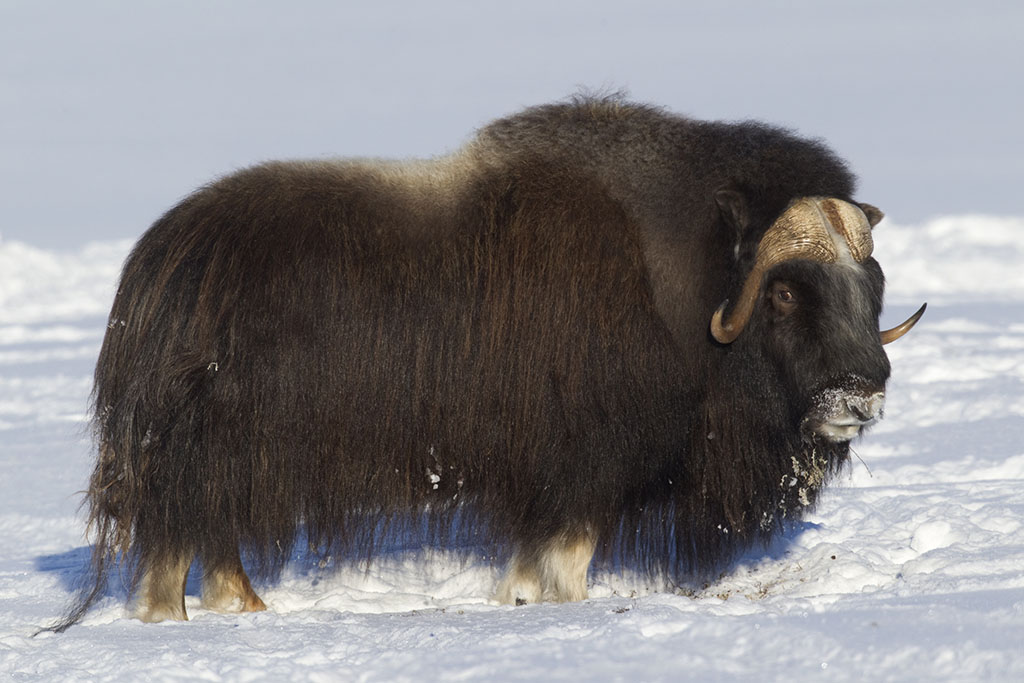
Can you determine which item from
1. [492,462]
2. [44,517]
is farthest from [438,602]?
[44,517]

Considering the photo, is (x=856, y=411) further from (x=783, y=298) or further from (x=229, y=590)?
(x=229, y=590)

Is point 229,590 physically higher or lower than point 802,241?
lower

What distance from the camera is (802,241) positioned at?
11.2 feet

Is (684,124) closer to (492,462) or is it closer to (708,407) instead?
(708,407)

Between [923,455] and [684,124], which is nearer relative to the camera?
[684,124]

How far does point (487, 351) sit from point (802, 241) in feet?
3.05

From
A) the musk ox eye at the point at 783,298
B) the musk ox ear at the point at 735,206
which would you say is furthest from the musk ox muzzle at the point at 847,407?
the musk ox ear at the point at 735,206

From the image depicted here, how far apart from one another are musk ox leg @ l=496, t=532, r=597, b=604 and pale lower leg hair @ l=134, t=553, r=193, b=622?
3.21ft

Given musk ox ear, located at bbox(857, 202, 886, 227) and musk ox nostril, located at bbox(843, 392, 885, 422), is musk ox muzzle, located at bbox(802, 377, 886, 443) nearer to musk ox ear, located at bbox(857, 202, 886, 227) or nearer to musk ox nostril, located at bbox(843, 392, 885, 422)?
musk ox nostril, located at bbox(843, 392, 885, 422)

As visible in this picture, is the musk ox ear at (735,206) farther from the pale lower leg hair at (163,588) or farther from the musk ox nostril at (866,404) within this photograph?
the pale lower leg hair at (163,588)

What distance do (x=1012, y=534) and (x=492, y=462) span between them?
69.0 inches

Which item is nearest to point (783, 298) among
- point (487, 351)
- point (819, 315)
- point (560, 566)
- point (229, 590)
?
point (819, 315)

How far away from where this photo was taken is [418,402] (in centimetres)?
353

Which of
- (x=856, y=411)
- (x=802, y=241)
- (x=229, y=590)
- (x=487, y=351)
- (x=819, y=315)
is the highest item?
(x=802, y=241)
